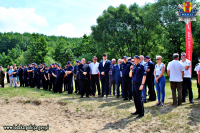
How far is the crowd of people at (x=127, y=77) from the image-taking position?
6.09 meters

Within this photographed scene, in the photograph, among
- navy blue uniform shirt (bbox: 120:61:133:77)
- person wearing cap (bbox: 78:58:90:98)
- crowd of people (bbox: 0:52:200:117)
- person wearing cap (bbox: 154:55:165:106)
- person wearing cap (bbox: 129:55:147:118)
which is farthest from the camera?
person wearing cap (bbox: 78:58:90:98)

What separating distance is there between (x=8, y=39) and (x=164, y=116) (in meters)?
132

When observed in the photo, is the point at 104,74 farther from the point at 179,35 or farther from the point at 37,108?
the point at 179,35

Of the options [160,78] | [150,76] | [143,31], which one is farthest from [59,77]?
[143,31]

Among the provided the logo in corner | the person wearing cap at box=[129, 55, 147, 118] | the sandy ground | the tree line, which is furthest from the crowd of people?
the tree line

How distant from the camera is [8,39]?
11606 cm

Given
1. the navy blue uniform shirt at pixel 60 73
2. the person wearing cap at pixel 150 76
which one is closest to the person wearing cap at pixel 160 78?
the person wearing cap at pixel 150 76

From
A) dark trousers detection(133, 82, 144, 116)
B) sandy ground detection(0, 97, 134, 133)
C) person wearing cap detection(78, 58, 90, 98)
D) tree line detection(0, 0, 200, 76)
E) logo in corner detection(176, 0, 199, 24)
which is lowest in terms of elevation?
sandy ground detection(0, 97, 134, 133)

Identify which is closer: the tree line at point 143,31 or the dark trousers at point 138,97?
the dark trousers at point 138,97

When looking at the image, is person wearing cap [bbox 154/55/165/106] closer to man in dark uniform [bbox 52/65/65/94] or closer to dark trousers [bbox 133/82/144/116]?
dark trousers [bbox 133/82/144/116]

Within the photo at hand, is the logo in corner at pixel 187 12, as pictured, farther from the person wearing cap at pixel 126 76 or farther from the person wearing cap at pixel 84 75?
the person wearing cap at pixel 84 75

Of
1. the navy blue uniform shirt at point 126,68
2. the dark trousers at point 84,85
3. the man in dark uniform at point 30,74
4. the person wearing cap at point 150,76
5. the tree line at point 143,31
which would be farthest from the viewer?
the tree line at point 143,31

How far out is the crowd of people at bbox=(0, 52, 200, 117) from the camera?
240 inches

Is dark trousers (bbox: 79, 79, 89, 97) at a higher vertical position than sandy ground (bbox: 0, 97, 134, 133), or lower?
higher
